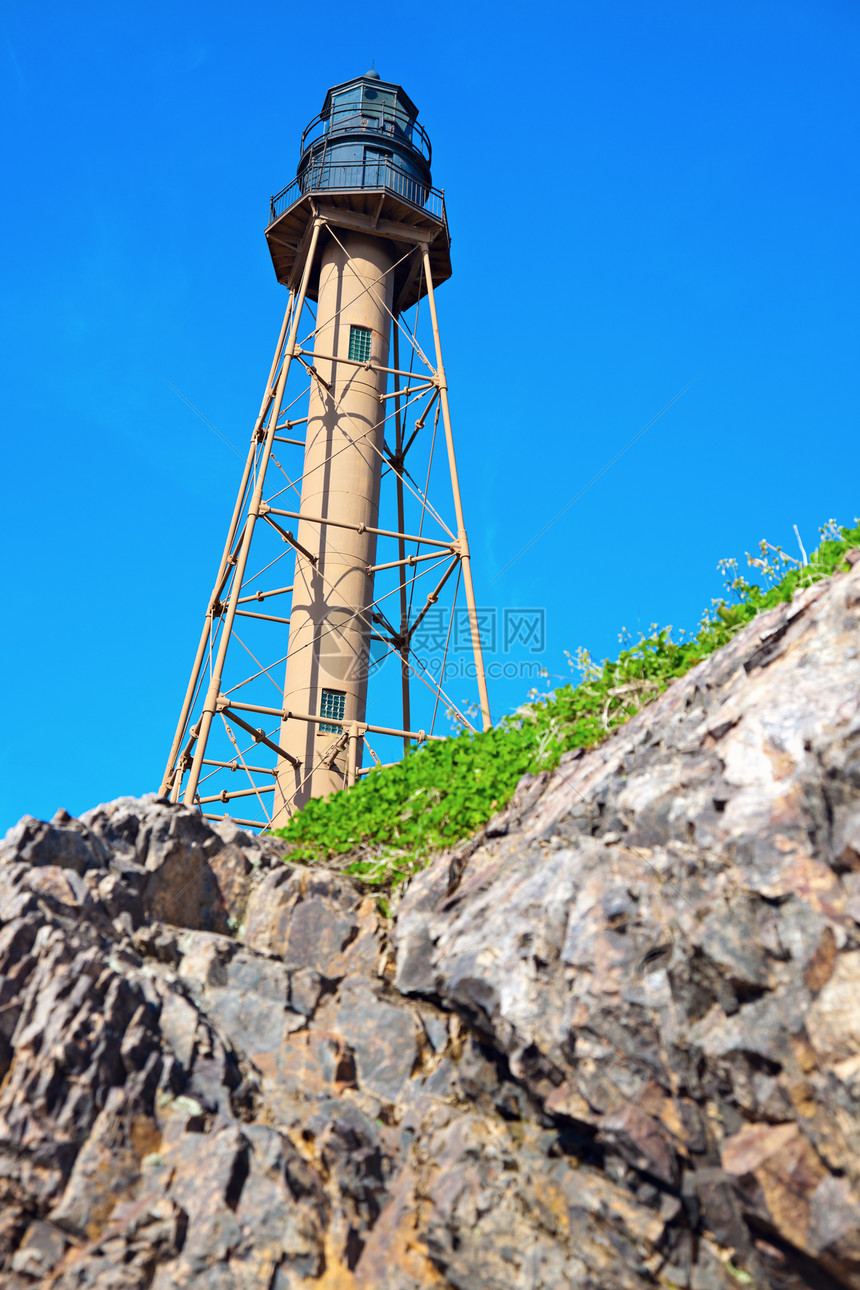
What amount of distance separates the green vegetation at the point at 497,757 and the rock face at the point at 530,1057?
143cm

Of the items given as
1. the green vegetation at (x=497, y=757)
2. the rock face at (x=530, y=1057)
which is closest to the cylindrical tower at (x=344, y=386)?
the green vegetation at (x=497, y=757)

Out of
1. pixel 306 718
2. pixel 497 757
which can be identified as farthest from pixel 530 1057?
pixel 306 718

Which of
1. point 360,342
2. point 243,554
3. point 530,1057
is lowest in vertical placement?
point 530,1057

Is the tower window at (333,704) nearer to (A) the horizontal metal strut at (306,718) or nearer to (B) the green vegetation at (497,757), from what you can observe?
(A) the horizontal metal strut at (306,718)

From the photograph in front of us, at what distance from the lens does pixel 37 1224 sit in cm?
699

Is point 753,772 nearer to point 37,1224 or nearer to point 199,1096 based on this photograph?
point 199,1096

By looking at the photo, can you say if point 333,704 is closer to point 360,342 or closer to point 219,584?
point 219,584

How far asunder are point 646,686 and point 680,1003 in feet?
15.8

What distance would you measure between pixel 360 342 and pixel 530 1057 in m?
17.4

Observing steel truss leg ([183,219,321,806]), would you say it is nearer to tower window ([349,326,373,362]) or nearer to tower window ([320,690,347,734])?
tower window ([349,326,373,362])

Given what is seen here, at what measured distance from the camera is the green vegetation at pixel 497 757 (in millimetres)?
10750

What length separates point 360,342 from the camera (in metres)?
21.8

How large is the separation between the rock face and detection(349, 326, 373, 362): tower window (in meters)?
14.4

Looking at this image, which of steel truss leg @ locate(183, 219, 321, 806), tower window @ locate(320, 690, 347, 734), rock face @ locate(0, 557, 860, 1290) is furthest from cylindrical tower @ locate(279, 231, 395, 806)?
rock face @ locate(0, 557, 860, 1290)
